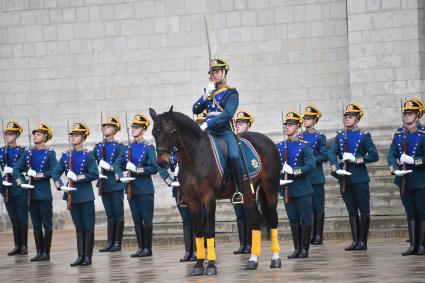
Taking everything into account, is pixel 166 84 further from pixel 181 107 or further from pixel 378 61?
pixel 378 61

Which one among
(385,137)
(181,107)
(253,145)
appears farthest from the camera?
(181,107)

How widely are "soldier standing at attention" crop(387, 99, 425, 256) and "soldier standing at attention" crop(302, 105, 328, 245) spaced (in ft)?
8.42

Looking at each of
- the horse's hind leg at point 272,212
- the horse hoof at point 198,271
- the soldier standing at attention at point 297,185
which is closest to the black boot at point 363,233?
the soldier standing at attention at point 297,185

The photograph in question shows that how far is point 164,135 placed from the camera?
1364cm

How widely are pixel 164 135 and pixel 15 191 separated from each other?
5500mm

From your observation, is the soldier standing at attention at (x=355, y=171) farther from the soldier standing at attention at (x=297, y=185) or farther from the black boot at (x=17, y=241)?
the black boot at (x=17, y=241)

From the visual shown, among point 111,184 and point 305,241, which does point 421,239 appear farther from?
point 111,184

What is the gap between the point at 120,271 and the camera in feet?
48.6

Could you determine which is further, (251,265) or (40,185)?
(40,185)

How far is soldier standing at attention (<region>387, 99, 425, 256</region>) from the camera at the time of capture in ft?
49.9

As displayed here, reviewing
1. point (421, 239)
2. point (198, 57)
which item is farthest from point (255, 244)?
point (198, 57)

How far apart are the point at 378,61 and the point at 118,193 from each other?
588cm

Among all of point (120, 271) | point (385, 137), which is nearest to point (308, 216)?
point (120, 271)

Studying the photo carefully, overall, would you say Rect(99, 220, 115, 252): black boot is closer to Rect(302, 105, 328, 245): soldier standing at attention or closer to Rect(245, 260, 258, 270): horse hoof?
Rect(302, 105, 328, 245): soldier standing at attention
